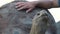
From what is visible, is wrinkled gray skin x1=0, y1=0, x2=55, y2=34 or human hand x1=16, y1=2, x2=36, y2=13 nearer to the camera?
wrinkled gray skin x1=0, y1=0, x2=55, y2=34

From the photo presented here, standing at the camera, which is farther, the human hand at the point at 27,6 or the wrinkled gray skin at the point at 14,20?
the human hand at the point at 27,6

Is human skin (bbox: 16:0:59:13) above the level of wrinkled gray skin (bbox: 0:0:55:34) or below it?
above

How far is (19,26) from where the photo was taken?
0.78 metres

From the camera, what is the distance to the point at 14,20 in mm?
809

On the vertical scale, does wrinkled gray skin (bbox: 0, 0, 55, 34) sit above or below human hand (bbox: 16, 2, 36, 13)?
below

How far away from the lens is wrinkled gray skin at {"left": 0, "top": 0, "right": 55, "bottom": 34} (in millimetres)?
750

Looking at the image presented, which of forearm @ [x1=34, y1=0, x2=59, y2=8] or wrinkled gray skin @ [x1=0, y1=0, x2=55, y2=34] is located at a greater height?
forearm @ [x1=34, y1=0, x2=59, y2=8]

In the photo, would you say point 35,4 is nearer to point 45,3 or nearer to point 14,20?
point 45,3

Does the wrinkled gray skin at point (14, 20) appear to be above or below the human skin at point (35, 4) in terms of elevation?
below

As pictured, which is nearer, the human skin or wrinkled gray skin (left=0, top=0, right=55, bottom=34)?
wrinkled gray skin (left=0, top=0, right=55, bottom=34)

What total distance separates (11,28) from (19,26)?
0.14ft

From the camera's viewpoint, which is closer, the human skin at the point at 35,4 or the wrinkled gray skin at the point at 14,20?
the wrinkled gray skin at the point at 14,20

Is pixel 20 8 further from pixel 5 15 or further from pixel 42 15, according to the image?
pixel 42 15

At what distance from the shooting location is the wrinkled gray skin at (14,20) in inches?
29.5
